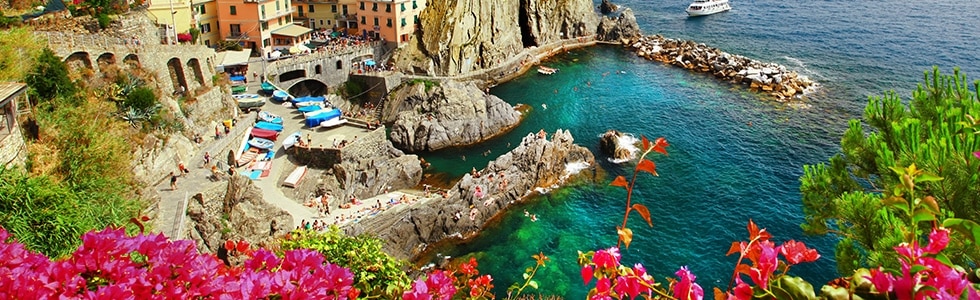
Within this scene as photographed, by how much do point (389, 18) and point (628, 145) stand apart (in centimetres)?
2798

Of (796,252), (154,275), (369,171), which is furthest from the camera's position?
(369,171)

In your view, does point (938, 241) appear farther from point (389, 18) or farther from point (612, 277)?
point (389, 18)

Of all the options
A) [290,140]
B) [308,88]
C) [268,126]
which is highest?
[308,88]

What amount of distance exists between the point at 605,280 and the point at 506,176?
3637 centimetres

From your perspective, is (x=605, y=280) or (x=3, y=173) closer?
(x=605, y=280)

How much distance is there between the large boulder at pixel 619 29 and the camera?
8562 centimetres

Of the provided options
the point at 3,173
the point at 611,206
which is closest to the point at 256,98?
the point at 611,206

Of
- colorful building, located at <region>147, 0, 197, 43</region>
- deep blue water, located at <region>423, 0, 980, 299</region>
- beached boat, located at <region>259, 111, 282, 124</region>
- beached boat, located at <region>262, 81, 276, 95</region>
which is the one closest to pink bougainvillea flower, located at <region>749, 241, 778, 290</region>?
deep blue water, located at <region>423, 0, 980, 299</region>

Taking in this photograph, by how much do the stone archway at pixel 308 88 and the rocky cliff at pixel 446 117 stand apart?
711 cm

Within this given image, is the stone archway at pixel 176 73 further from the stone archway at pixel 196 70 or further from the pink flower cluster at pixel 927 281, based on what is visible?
the pink flower cluster at pixel 927 281

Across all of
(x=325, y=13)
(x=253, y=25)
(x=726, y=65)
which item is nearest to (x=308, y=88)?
(x=253, y=25)

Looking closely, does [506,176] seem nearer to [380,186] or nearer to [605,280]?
[380,186]

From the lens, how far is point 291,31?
202ft

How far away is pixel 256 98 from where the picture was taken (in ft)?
161
